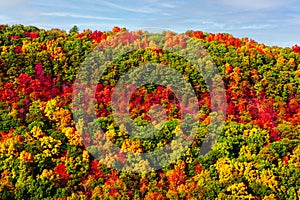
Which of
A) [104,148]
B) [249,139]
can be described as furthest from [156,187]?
[249,139]

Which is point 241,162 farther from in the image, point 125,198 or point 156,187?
point 125,198

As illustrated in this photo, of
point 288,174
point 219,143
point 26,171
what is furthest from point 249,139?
point 26,171

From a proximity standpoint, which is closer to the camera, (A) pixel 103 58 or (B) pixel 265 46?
(A) pixel 103 58

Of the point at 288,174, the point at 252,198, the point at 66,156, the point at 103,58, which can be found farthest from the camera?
the point at 103,58

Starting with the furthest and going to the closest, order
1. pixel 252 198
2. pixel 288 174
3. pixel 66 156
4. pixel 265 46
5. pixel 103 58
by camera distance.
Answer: pixel 265 46 < pixel 103 58 < pixel 66 156 < pixel 288 174 < pixel 252 198

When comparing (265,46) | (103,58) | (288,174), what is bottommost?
(288,174)

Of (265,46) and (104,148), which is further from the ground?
(265,46)
